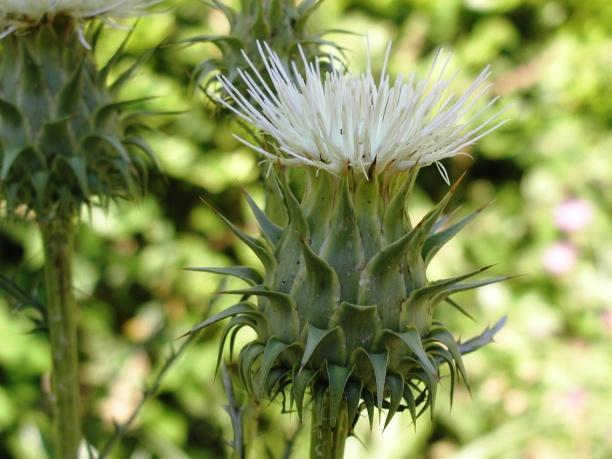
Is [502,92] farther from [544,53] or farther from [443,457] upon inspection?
[443,457]

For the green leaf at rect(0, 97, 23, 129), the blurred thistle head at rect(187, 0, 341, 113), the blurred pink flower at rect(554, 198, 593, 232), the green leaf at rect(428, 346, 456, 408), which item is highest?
the blurred pink flower at rect(554, 198, 593, 232)

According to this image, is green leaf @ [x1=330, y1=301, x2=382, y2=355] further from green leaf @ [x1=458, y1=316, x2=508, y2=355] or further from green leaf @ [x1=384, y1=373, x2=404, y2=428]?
green leaf @ [x1=458, y1=316, x2=508, y2=355]

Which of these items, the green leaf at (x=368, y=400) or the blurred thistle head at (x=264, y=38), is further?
the blurred thistle head at (x=264, y=38)

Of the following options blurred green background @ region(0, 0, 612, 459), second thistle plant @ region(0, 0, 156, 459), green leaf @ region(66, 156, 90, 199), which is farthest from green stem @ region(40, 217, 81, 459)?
blurred green background @ region(0, 0, 612, 459)

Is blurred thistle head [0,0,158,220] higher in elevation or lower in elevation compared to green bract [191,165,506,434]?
higher

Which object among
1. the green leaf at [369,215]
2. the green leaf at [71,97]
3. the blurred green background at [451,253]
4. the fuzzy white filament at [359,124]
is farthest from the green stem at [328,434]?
the blurred green background at [451,253]

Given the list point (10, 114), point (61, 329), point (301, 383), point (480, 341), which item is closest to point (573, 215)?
point (480, 341)

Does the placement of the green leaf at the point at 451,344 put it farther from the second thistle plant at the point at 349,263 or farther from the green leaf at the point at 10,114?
the green leaf at the point at 10,114
